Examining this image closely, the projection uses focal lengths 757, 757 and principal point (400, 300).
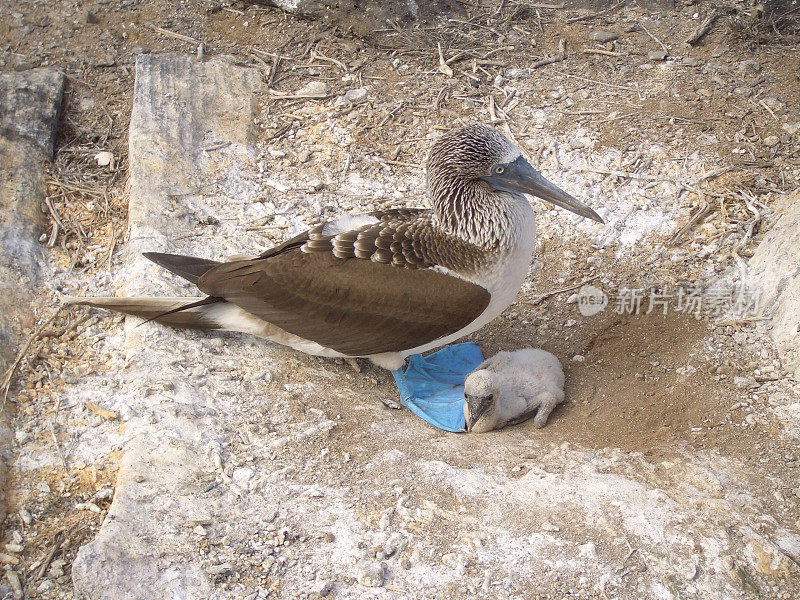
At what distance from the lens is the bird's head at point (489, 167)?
14.1 feet

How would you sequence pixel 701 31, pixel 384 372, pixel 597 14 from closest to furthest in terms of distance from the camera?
pixel 384 372, pixel 701 31, pixel 597 14

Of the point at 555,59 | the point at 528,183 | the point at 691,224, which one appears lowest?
the point at 691,224

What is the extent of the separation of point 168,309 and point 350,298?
3.79 feet

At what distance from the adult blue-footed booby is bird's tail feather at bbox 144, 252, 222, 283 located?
17cm

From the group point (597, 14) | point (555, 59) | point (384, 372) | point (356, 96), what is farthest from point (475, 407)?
point (597, 14)

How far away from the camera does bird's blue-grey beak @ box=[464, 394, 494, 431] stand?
4.35 meters

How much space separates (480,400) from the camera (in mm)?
4340

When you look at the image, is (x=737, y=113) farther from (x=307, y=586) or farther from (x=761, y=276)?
(x=307, y=586)

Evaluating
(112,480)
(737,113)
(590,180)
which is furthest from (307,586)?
(737,113)

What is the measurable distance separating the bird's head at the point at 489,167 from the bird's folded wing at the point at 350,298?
62 cm

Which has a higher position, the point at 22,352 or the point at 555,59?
the point at 555,59

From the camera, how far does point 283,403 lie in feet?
13.9

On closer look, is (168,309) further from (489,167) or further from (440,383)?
(489,167)

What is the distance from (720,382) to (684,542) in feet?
4.42
